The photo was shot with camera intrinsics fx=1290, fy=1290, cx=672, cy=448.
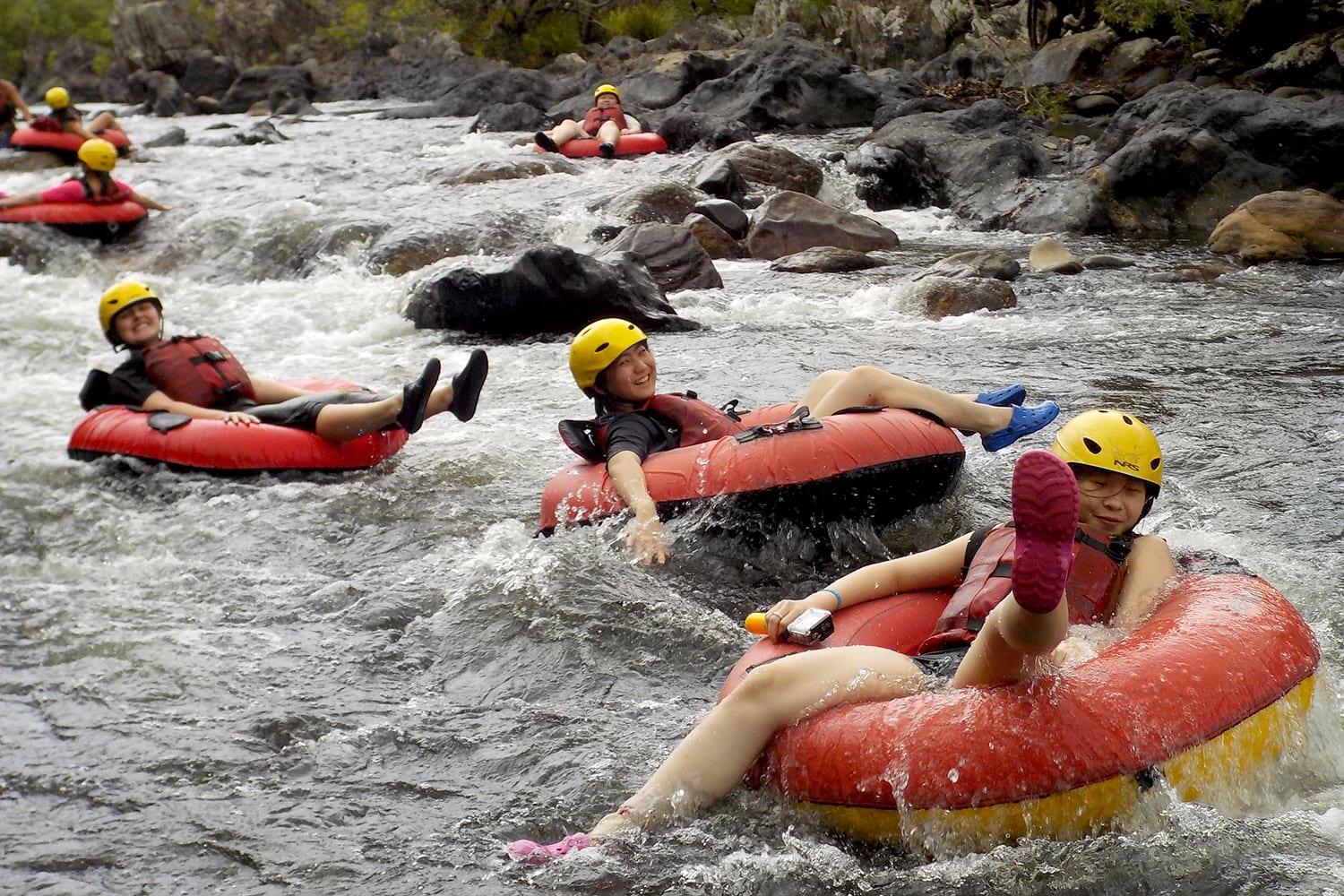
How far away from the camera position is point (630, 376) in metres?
6.04

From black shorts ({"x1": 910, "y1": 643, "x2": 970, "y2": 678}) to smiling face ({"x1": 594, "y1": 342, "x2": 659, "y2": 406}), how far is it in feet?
7.93

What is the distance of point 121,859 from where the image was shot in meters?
3.68

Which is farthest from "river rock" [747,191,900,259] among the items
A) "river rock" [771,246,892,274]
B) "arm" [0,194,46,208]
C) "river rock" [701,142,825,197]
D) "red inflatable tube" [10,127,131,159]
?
"red inflatable tube" [10,127,131,159]

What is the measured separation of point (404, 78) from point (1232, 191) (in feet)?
83.2

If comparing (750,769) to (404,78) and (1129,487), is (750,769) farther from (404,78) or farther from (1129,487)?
(404,78)

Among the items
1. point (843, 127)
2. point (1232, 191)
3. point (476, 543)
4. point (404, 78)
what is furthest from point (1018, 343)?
point (404, 78)

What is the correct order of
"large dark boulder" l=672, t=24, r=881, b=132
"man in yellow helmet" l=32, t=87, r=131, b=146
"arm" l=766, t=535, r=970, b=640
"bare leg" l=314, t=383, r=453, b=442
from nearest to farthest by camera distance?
1. "arm" l=766, t=535, r=970, b=640
2. "bare leg" l=314, t=383, r=453, b=442
3. "man in yellow helmet" l=32, t=87, r=131, b=146
4. "large dark boulder" l=672, t=24, r=881, b=132

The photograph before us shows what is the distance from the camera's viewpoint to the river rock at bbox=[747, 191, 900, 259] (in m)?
12.7

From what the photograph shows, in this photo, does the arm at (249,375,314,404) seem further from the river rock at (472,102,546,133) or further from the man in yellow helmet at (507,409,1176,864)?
the river rock at (472,102,546,133)

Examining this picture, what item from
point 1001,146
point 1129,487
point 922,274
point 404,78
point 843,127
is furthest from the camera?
point 404,78

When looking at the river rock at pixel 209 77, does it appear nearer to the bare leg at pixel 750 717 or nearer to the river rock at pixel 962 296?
the river rock at pixel 962 296

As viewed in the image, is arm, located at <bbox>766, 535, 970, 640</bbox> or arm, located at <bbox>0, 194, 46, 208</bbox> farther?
arm, located at <bbox>0, 194, 46, 208</bbox>

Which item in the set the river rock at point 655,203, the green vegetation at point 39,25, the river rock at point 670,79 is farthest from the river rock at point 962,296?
the green vegetation at point 39,25

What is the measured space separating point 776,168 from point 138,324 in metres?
9.27
